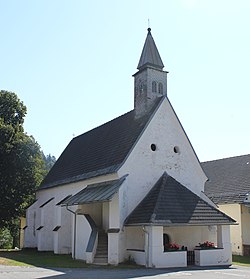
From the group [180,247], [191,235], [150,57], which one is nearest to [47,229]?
[191,235]

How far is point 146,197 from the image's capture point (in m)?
24.3

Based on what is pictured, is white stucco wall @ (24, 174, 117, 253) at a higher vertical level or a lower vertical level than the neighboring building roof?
lower

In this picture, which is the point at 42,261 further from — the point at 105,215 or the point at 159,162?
the point at 159,162

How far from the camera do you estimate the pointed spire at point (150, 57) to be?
27.6m

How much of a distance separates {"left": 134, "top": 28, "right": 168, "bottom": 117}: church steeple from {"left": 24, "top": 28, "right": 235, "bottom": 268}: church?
67mm

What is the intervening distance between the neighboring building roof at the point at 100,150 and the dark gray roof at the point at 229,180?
10.5 m

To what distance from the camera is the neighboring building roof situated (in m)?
25.8

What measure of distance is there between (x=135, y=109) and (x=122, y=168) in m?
5.52

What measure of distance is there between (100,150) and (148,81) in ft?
20.4

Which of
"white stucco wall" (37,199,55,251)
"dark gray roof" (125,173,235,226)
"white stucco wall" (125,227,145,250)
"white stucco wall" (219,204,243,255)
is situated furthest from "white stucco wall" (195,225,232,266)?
"white stucco wall" (37,199,55,251)

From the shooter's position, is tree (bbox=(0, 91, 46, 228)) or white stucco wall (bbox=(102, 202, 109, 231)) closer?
white stucco wall (bbox=(102, 202, 109, 231))

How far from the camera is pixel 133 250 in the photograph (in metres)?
22.8

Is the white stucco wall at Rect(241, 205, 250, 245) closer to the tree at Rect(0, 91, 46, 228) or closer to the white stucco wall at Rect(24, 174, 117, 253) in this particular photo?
the white stucco wall at Rect(24, 174, 117, 253)

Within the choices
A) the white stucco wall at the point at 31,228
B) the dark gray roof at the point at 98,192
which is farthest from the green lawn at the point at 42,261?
the white stucco wall at the point at 31,228
